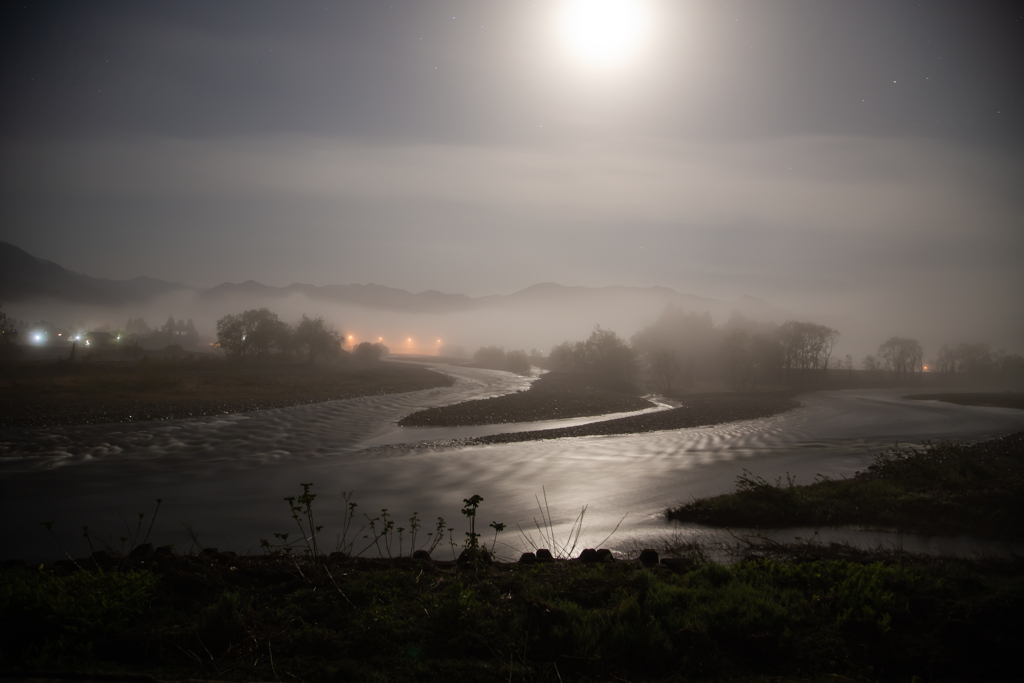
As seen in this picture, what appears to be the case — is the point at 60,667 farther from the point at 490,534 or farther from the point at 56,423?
the point at 56,423

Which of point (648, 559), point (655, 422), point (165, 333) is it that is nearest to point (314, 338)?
point (165, 333)

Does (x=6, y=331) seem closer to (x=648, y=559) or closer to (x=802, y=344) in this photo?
(x=648, y=559)

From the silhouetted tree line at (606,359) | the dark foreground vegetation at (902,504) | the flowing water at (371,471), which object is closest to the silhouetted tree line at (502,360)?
the silhouetted tree line at (606,359)

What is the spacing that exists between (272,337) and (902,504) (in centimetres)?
7363

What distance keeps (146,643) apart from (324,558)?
10.7 feet

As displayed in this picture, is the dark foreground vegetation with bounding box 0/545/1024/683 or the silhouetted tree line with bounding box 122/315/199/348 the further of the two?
the silhouetted tree line with bounding box 122/315/199/348

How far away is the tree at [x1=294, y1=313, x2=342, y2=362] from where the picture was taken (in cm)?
7688

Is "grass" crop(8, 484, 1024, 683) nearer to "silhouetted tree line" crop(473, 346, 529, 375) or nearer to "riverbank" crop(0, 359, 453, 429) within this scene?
"riverbank" crop(0, 359, 453, 429)

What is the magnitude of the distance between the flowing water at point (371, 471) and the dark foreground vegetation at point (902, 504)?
2.76ft

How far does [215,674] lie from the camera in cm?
503

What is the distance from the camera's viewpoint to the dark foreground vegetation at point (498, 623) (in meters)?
5.34

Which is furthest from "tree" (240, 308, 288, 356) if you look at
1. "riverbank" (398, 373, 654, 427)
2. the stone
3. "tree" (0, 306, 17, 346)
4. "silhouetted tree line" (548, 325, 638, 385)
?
the stone

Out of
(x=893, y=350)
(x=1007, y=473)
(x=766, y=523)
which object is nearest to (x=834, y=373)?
(x=893, y=350)

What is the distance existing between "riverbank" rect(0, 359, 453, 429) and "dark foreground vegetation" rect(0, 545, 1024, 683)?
1161 inches
